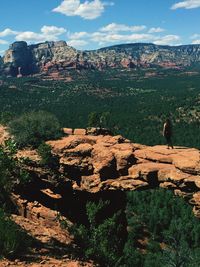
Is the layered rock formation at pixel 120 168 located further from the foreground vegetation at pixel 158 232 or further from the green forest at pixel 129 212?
the foreground vegetation at pixel 158 232

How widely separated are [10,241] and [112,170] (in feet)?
41.2

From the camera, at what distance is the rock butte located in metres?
22.6

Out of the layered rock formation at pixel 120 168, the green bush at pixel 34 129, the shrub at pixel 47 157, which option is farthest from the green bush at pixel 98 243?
the green bush at pixel 34 129

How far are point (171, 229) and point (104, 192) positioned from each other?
17.2 meters

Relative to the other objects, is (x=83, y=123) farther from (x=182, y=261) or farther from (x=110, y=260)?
(x=110, y=260)

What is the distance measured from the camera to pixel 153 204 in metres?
47.7

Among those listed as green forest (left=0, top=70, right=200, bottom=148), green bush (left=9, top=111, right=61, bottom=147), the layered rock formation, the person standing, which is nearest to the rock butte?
the layered rock formation

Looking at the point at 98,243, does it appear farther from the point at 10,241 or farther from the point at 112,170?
the point at 112,170

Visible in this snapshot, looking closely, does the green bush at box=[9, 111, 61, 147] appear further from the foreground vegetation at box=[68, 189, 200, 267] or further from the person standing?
the person standing

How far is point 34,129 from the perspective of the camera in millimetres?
28984

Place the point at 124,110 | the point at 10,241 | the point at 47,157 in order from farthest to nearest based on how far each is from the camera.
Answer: the point at 124,110 → the point at 47,157 → the point at 10,241

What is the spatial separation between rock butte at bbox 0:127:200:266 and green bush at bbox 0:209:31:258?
7988mm

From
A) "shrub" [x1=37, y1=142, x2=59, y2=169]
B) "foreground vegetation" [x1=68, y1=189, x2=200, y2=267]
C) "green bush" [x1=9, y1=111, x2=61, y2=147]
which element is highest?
"green bush" [x1=9, y1=111, x2=61, y2=147]

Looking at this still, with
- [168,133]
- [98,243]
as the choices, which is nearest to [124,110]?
[168,133]
